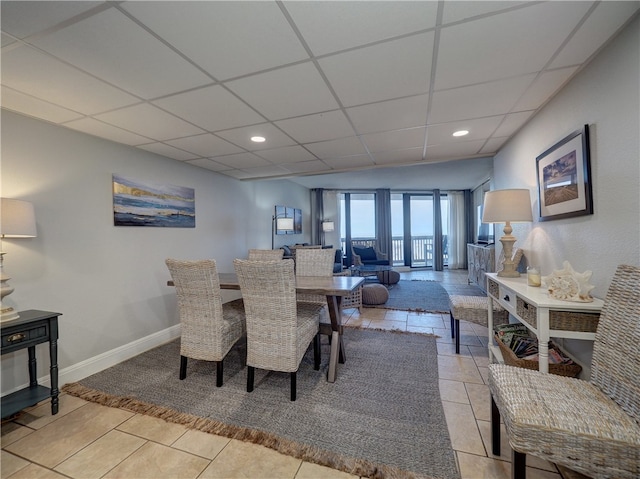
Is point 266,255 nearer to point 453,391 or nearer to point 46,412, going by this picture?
point 46,412

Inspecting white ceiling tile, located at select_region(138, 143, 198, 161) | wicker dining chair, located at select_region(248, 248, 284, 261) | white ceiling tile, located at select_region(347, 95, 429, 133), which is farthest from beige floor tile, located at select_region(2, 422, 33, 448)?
white ceiling tile, located at select_region(347, 95, 429, 133)

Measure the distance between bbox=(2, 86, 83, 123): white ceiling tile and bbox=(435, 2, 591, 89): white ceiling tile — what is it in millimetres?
2681

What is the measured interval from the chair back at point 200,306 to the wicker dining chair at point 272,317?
25cm

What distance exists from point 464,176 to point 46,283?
7133mm

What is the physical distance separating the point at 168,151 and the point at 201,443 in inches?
113

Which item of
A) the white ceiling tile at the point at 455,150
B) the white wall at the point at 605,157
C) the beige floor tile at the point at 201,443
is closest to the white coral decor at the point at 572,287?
the white wall at the point at 605,157

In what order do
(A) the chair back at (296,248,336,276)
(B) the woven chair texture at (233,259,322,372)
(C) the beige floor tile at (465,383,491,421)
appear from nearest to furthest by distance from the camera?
(C) the beige floor tile at (465,383,491,421) → (B) the woven chair texture at (233,259,322,372) → (A) the chair back at (296,248,336,276)

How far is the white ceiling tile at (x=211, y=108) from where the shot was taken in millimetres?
1881

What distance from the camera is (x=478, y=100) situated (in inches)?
80.4

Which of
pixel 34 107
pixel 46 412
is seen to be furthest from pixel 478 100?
pixel 46 412

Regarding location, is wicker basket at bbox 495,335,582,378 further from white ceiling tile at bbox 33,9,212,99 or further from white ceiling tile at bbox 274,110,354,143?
white ceiling tile at bbox 33,9,212,99

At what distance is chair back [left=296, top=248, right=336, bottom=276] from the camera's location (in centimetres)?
302

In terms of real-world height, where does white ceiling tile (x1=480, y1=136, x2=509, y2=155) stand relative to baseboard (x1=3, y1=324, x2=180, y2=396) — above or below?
above

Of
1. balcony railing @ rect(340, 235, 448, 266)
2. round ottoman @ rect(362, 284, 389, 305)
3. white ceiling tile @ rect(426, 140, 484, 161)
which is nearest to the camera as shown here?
white ceiling tile @ rect(426, 140, 484, 161)
